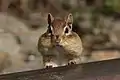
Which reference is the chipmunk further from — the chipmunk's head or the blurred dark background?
the blurred dark background

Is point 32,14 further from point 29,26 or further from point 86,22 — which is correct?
point 86,22

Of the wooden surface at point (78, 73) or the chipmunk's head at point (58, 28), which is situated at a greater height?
the chipmunk's head at point (58, 28)

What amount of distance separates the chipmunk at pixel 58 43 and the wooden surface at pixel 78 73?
0.17 metres

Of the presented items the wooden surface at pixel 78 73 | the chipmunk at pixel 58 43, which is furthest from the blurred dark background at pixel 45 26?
the wooden surface at pixel 78 73

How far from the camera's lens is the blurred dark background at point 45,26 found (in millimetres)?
1425

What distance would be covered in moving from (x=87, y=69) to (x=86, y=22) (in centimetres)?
56

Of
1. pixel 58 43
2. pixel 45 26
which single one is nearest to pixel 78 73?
pixel 58 43

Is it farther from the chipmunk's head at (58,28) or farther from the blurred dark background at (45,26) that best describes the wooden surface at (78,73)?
the blurred dark background at (45,26)

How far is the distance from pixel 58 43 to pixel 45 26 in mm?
330

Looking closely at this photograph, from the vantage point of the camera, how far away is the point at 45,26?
4.83ft

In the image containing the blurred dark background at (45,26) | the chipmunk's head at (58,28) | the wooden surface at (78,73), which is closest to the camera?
the wooden surface at (78,73)

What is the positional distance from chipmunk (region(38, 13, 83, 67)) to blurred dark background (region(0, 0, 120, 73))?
16 cm

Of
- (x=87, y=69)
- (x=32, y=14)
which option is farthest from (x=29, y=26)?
(x=87, y=69)

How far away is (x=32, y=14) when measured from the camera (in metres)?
1.48
